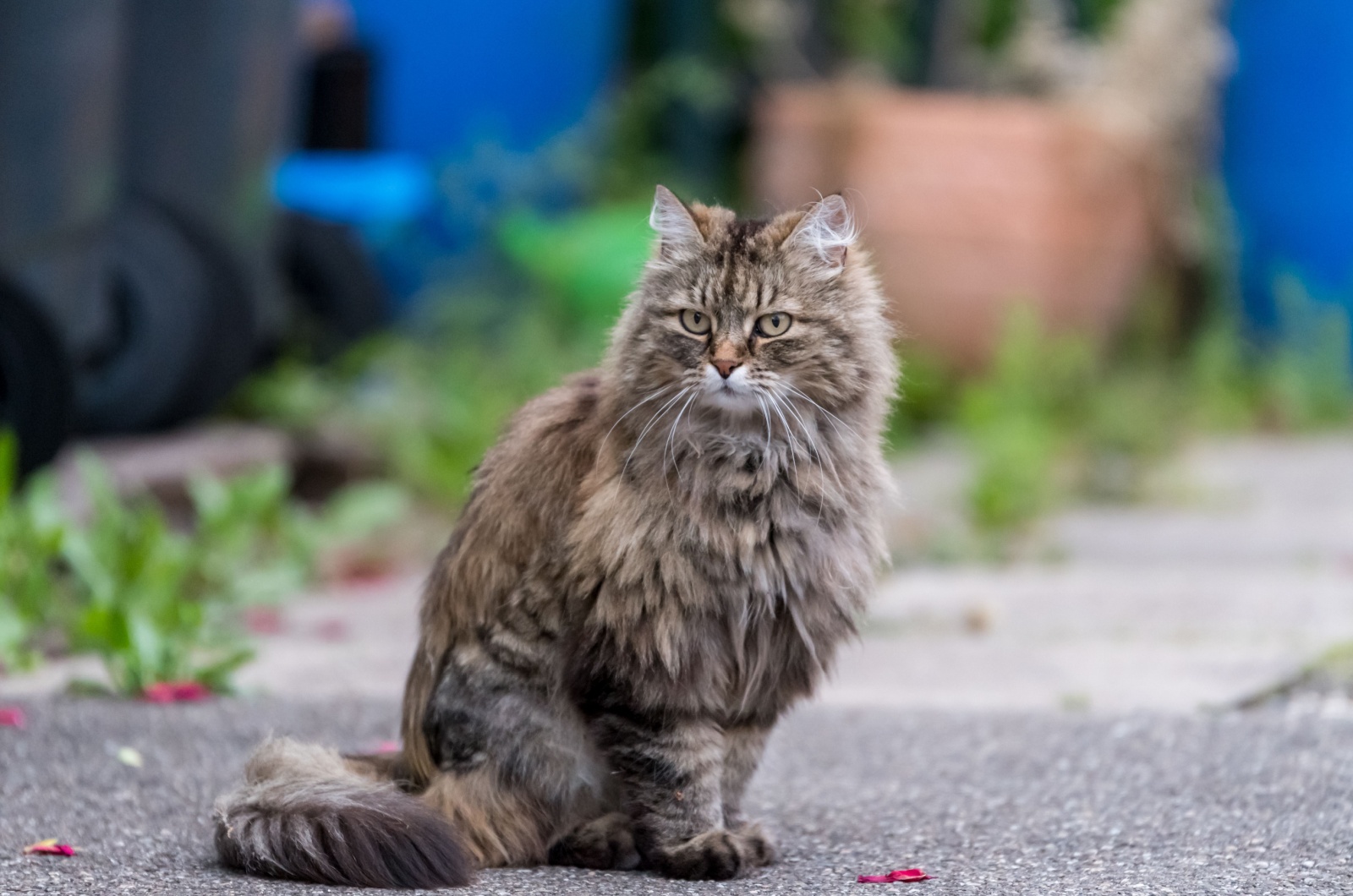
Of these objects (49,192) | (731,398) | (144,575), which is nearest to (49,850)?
(731,398)

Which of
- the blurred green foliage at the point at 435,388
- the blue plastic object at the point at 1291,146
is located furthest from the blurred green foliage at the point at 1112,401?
the blurred green foliage at the point at 435,388

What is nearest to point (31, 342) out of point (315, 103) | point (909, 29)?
point (315, 103)

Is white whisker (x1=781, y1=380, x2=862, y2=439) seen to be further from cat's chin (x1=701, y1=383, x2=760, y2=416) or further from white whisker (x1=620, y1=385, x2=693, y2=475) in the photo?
white whisker (x1=620, y1=385, x2=693, y2=475)

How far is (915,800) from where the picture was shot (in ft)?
10.2

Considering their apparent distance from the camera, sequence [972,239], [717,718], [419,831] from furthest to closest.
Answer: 1. [972,239]
2. [717,718]
3. [419,831]

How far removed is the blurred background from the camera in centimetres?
459

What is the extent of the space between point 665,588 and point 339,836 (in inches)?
25.3

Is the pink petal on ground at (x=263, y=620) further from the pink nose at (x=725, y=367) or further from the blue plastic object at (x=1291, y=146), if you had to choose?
the blue plastic object at (x=1291, y=146)

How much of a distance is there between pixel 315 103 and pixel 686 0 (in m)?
2.39

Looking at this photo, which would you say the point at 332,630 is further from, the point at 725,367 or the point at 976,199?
the point at 976,199

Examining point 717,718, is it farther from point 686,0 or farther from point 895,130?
point 686,0

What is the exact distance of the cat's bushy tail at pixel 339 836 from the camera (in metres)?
2.41

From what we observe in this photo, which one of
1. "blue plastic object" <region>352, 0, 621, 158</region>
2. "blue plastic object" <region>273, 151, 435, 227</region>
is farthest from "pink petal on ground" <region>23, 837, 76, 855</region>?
"blue plastic object" <region>352, 0, 621, 158</region>

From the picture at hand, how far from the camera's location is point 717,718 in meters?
2.69
